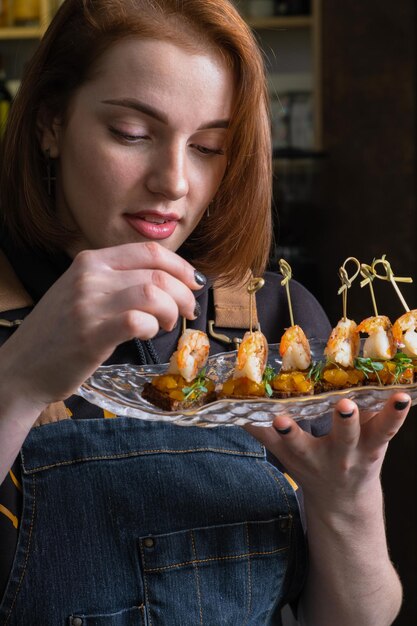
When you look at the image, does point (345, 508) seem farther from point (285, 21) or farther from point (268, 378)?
point (285, 21)

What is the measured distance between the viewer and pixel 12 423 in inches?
41.8

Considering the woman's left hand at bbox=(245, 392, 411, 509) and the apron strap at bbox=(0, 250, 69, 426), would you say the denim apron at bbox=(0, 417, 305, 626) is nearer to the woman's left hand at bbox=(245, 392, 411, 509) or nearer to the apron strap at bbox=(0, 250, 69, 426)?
the apron strap at bbox=(0, 250, 69, 426)

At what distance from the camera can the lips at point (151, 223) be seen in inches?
52.9

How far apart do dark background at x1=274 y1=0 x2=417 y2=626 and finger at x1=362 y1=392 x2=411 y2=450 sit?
1.54m

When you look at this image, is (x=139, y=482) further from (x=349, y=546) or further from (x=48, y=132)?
(x=48, y=132)

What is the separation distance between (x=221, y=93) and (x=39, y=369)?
540 mm

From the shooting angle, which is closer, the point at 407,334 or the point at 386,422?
the point at 386,422

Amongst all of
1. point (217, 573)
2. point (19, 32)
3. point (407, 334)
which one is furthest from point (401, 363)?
point (19, 32)

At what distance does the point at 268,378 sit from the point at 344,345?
5.2 inches

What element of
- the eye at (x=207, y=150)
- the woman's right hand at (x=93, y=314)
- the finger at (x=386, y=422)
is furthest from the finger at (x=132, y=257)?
the eye at (x=207, y=150)

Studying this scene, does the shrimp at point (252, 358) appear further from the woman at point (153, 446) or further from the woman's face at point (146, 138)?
the woman's face at point (146, 138)

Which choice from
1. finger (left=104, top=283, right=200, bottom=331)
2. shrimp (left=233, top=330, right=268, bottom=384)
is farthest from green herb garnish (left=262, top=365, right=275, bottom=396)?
finger (left=104, top=283, right=200, bottom=331)

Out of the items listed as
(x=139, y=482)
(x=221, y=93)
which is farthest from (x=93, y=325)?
(x=221, y=93)

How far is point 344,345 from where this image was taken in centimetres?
126
